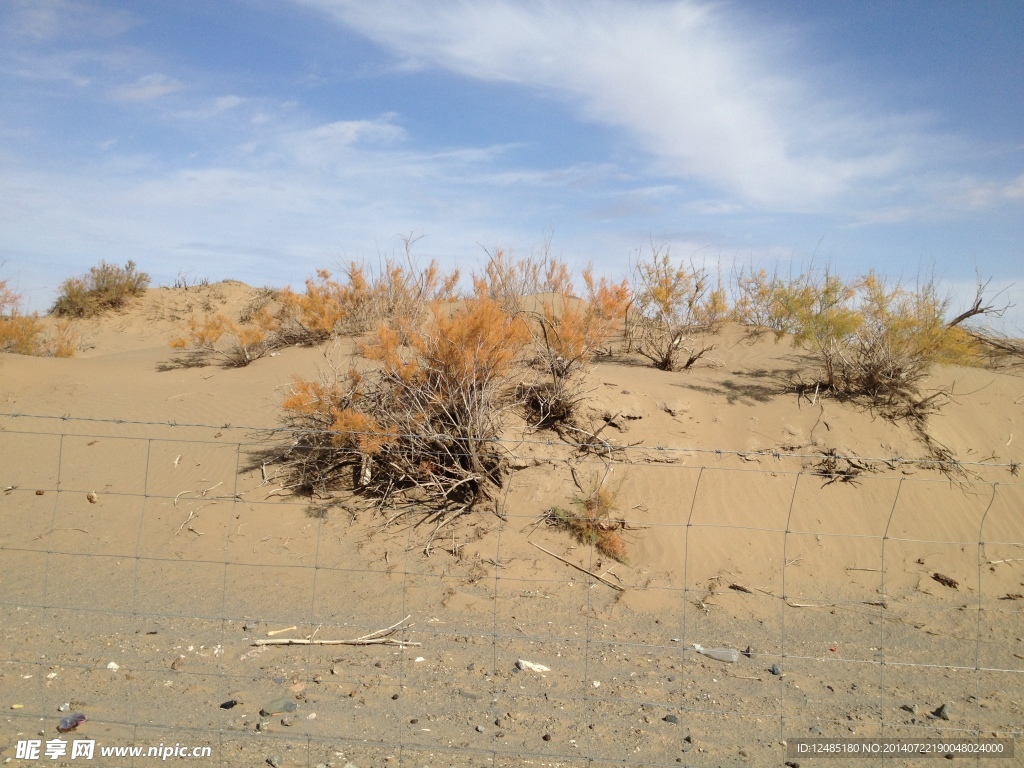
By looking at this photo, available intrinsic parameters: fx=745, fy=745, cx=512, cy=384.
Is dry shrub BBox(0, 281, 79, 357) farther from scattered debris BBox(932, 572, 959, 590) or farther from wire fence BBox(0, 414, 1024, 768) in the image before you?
scattered debris BBox(932, 572, 959, 590)

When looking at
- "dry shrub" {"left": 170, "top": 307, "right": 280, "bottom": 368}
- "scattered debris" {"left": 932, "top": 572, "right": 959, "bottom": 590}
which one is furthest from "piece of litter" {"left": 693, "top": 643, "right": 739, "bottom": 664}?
"dry shrub" {"left": 170, "top": 307, "right": 280, "bottom": 368}

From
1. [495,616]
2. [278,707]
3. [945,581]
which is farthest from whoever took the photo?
[945,581]

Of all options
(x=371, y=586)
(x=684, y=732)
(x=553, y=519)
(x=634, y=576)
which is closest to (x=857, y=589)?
(x=634, y=576)

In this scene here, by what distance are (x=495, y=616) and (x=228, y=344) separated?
10642 millimetres

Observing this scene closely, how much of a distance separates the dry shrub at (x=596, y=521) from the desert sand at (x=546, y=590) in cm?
12

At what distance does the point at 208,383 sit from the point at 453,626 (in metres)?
8.10

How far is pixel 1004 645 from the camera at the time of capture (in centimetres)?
658

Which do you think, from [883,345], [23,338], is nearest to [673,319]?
[883,345]

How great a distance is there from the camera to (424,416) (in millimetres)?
8641

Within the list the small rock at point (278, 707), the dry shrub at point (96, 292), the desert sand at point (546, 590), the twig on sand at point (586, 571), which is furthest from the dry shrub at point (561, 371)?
the dry shrub at point (96, 292)

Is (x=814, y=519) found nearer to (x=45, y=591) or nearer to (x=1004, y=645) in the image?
(x=1004, y=645)

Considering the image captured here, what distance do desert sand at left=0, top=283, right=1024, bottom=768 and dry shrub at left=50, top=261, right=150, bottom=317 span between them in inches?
487

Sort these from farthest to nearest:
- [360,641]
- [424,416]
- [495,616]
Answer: [424,416], [495,616], [360,641]

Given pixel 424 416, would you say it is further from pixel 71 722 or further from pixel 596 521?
pixel 71 722
